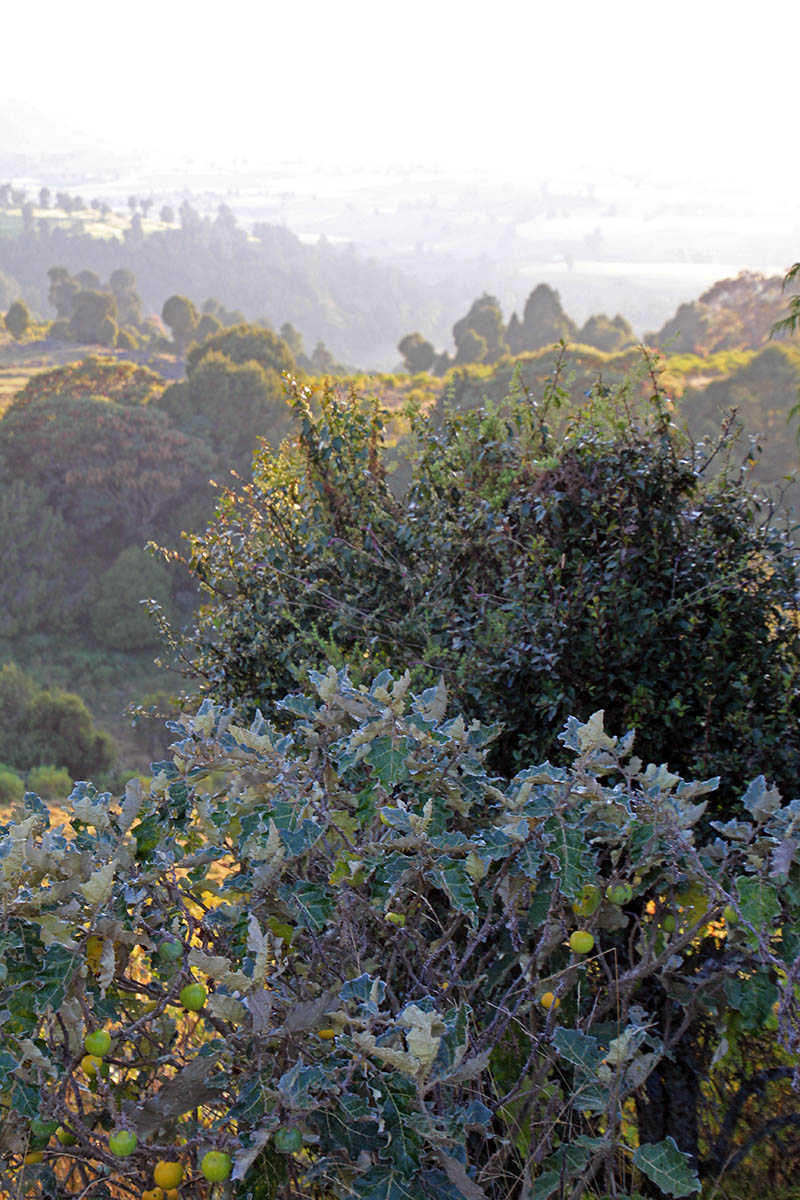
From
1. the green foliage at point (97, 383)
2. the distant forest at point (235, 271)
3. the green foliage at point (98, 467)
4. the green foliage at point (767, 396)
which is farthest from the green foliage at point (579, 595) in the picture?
the distant forest at point (235, 271)

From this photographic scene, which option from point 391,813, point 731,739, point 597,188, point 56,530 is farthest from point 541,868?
point 597,188

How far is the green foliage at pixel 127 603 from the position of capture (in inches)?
893

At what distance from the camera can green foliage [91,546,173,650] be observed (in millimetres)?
22672

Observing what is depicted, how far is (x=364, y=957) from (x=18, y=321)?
52381 mm

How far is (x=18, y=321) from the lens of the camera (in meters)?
47.9

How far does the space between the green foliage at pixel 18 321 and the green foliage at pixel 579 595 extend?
4963 centimetres

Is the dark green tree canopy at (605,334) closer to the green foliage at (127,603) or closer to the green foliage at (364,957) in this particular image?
the green foliage at (127,603)

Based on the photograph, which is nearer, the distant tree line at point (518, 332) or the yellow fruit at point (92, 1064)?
the yellow fruit at point (92, 1064)

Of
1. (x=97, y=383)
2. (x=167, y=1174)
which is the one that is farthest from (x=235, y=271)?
(x=167, y=1174)

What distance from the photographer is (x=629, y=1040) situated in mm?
1437

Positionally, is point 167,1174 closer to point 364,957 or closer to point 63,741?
point 364,957

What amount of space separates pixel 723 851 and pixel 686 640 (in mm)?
1526

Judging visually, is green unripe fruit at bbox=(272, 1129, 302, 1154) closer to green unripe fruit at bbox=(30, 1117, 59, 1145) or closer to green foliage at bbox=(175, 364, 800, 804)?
green unripe fruit at bbox=(30, 1117, 59, 1145)

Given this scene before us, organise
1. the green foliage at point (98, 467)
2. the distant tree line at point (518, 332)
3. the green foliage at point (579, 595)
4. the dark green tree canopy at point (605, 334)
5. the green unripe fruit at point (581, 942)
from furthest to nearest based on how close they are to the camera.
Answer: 1. the dark green tree canopy at point (605, 334)
2. the distant tree line at point (518, 332)
3. the green foliage at point (98, 467)
4. the green foliage at point (579, 595)
5. the green unripe fruit at point (581, 942)
